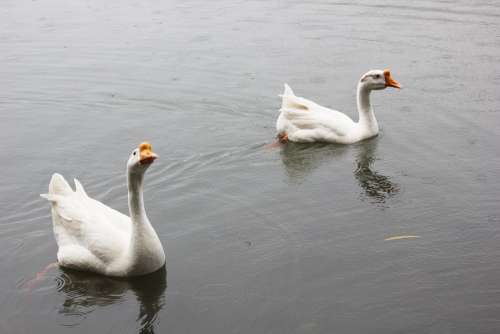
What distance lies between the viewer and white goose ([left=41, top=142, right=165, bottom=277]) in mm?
6941

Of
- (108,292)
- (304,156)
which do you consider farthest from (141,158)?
(304,156)

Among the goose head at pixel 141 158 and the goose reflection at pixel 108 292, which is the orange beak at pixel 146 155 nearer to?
the goose head at pixel 141 158

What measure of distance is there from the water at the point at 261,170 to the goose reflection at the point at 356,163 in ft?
0.12

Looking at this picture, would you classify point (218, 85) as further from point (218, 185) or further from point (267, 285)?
point (267, 285)

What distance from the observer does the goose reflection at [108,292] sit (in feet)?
22.0

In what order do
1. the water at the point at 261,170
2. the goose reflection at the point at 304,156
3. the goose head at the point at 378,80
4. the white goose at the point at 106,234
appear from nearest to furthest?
1. the water at the point at 261,170
2. the white goose at the point at 106,234
3. the goose reflection at the point at 304,156
4. the goose head at the point at 378,80

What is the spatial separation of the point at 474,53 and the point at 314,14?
5583 mm

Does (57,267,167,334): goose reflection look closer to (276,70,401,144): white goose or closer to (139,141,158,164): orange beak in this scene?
(139,141,158,164): orange beak

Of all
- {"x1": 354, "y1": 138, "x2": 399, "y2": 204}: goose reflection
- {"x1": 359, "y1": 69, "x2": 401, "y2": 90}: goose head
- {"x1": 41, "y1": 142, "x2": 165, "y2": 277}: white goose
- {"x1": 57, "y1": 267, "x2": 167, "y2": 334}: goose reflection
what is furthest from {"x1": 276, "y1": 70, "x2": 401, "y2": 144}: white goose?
{"x1": 57, "y1": 267, "x2": 167, "y2": 334}: goose reflection

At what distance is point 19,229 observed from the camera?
827 centimetres

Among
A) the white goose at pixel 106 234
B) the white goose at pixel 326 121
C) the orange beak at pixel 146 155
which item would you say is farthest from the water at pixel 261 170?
the orange beak at pixel 146 155

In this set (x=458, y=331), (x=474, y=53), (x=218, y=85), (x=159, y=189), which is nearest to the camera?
(x=458, y=331)

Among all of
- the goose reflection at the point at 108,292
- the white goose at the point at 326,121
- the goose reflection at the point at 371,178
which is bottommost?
the goose reflection at the point at 108,292

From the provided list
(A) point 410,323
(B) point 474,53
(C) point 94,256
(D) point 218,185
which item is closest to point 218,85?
(D) point 218,185
